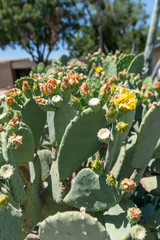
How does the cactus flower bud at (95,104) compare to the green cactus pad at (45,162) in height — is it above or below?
above

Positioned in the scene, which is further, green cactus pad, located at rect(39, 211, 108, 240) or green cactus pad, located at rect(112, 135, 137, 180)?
green cactus pad, located at rect(112, 135, 137, 180)

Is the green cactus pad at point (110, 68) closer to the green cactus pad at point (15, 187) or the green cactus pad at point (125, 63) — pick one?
the green cactus pad at point (125, 63)

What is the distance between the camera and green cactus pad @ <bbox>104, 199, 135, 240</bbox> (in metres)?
1.03

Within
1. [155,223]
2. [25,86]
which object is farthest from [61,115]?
[155,223]

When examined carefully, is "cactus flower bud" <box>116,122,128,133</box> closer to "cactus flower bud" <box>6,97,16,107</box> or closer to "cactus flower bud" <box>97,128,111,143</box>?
"cactus flower bud" <box>97,128,111,143</box>

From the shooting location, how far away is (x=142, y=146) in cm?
115

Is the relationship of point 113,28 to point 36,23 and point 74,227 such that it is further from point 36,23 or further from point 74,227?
point 74,227

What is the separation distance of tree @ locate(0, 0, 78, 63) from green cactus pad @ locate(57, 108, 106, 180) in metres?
16.5

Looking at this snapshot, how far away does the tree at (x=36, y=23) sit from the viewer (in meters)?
15.7

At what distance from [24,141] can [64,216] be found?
0.51 m

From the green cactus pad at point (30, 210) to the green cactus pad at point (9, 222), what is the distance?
184 mm

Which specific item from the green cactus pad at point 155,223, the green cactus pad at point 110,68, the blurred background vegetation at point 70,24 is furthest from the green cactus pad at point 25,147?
the blurred background vegetation at point 70,24

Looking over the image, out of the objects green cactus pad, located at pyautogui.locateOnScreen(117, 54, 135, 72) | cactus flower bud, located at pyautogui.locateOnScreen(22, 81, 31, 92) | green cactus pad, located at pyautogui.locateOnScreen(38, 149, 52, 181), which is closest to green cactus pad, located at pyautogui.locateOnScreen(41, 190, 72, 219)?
green cactus pad, located at pyautogui.locateOnScreen(38, 149, 52, 181)

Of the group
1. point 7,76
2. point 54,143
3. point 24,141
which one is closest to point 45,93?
point 24,141
